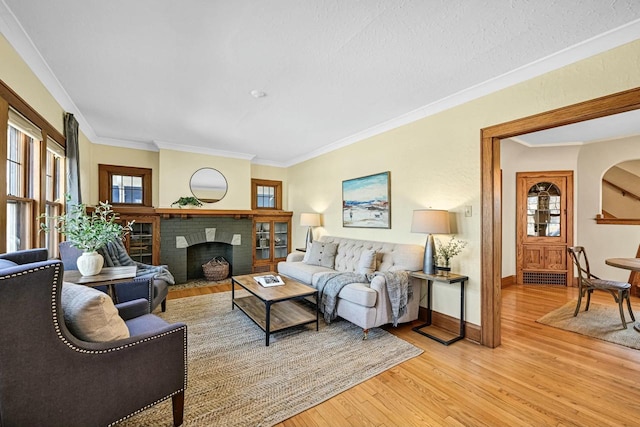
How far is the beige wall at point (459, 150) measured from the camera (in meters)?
2.10

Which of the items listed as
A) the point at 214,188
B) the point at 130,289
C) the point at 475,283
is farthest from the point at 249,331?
the point at 214,188

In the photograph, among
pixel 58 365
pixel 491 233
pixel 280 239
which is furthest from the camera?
pixel 280 239

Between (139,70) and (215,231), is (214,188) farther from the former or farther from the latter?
(139,70)

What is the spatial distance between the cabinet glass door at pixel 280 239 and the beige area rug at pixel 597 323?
15.3ft

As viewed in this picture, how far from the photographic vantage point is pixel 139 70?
8.21 feet

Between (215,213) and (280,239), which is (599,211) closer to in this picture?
(280,239)

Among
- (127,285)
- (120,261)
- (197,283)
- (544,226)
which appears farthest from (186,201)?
(544,226)

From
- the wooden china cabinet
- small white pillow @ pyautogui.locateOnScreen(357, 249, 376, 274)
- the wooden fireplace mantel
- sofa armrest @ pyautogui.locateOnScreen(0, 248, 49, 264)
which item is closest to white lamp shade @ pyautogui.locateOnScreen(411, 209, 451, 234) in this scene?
small white pillow @ pyautogui.locateOnScreen(357, 249, 376, 274)

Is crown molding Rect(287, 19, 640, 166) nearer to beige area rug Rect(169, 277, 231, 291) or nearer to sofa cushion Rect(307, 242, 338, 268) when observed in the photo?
sofa cushion Rect(307, 242, 338, 268)

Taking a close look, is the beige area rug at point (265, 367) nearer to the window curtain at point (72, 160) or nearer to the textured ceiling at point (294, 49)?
the window curtain at point (72, 160)

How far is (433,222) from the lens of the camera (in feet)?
9.48

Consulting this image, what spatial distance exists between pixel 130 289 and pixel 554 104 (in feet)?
14.5

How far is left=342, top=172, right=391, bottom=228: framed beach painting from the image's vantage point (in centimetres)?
389

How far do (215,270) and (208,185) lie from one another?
5.46 feet
